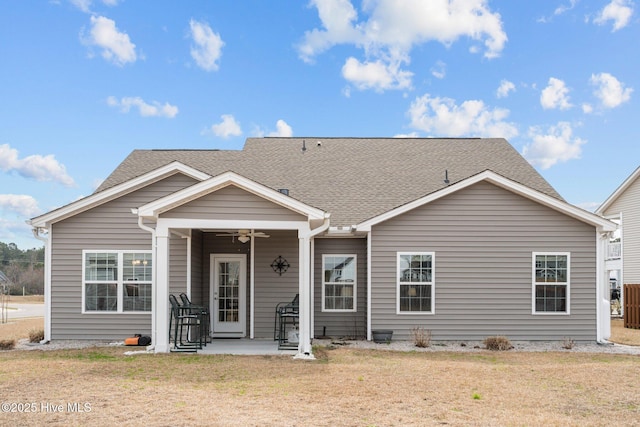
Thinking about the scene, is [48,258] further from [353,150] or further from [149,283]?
[353,150]

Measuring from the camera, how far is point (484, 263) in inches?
557

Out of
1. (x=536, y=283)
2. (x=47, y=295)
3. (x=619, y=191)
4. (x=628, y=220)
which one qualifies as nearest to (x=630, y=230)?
(x=628, y=220)

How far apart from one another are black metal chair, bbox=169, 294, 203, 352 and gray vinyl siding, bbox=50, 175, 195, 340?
1187 mm

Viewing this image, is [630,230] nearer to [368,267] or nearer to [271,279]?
[368,267]

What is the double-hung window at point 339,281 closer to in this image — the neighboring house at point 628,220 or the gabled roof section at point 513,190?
the gabled roof section at point 513,190

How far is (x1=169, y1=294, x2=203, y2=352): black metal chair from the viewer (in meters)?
12.0

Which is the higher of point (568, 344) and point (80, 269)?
point (80, 269)

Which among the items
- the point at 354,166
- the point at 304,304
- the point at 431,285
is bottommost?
the point at 304,304

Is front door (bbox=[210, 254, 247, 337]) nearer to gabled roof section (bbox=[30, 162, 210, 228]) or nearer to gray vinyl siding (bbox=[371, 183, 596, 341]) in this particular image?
gabled roof section (bbox=[30, 162, 210, 228])

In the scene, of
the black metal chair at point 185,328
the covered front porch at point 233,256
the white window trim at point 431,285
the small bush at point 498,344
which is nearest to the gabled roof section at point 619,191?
the white window trim at point 431,285

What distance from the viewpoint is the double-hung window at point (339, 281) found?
48.8 feet

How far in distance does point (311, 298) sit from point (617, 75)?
1395cm

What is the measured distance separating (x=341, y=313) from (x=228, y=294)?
9.24 ft

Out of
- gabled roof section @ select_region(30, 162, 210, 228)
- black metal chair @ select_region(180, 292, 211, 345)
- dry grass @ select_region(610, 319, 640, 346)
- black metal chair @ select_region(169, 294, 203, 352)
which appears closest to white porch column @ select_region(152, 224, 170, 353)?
black metal chair @ select_region(169, 294, 203, 352)
